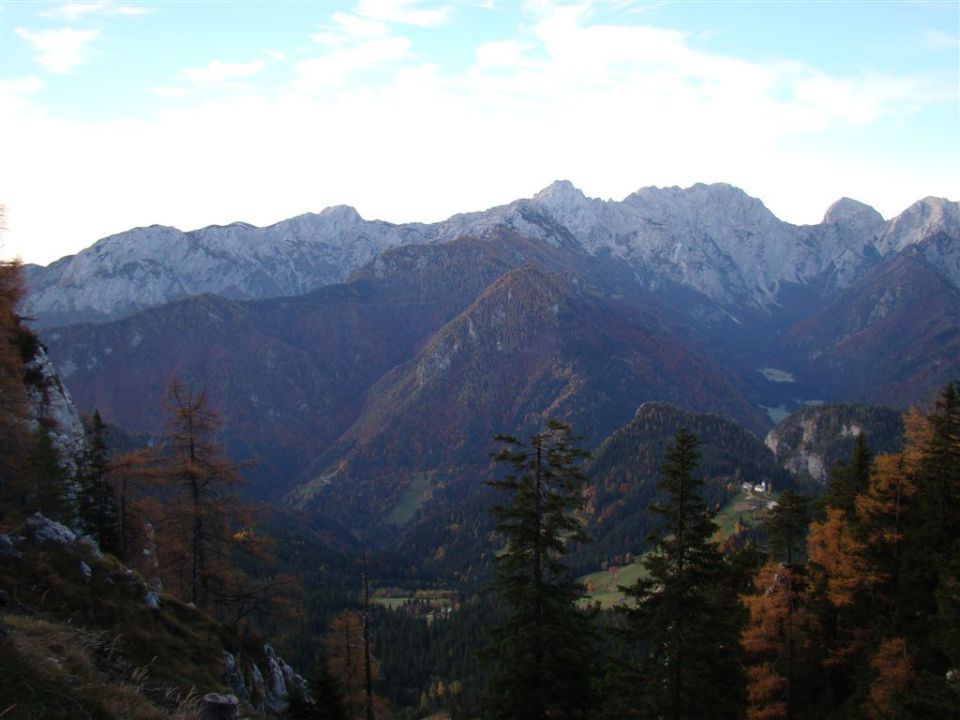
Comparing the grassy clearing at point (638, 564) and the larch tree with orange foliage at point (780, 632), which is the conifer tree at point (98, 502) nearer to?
the larch tree with orange foliage at point (780, 632)

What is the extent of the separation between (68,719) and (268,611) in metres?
29.3

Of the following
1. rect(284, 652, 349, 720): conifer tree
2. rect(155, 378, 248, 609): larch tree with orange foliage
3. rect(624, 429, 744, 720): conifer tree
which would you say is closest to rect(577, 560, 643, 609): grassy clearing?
rect(155, 378, 248, 609): larch tree with orange foliage

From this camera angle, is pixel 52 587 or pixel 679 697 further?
pixel 679 697

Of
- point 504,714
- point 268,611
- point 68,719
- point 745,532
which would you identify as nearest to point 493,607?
point 745,532

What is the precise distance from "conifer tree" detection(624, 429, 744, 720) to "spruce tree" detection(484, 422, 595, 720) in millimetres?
2637

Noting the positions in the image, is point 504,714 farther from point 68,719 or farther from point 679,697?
point 68,719

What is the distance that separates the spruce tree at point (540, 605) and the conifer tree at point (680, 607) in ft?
8.65

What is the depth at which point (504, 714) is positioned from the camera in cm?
2752

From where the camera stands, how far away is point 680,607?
27078 millimetres

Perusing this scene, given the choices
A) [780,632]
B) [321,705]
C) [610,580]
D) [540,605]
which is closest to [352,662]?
[321,705]

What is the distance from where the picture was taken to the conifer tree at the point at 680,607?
88.2 ft

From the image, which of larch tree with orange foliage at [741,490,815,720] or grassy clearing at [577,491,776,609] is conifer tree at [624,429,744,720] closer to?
larch tree with orange foliage at [741,490,815,720]

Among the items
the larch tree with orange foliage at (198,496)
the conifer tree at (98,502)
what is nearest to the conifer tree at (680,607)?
the larch tree with orange foliage at (198,496)

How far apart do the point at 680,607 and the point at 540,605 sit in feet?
18.4
